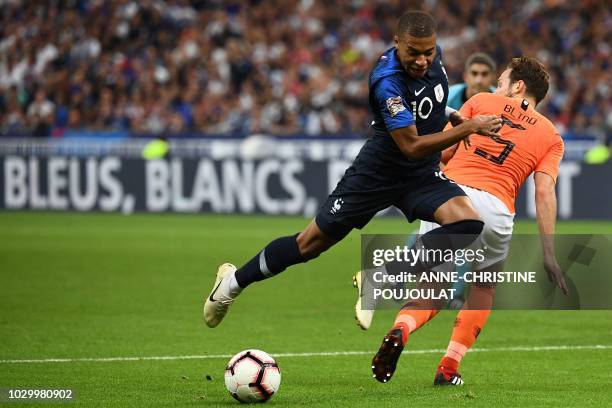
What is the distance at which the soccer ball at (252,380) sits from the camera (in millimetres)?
6395

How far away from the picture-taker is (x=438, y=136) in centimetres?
678

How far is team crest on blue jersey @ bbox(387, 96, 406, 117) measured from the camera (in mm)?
6863

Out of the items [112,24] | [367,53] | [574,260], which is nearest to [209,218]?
[367,53]

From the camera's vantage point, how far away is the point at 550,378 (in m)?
7.27

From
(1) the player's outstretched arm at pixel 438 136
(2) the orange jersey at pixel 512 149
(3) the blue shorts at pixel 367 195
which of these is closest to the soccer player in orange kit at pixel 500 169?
(2) the orange jersey at pixel 512 149

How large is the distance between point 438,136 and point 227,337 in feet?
10.3

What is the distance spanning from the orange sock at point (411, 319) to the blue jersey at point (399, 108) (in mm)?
830

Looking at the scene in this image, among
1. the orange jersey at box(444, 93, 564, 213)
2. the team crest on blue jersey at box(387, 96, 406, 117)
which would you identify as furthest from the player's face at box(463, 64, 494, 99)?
the team crest on blue jersey at box(387, 96, 406, 117)

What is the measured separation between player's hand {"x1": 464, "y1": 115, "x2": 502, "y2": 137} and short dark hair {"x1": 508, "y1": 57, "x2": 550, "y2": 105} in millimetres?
662

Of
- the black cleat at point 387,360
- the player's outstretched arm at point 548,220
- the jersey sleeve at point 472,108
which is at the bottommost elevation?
the black cleat at point 387,360

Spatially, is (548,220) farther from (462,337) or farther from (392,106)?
(392,106)

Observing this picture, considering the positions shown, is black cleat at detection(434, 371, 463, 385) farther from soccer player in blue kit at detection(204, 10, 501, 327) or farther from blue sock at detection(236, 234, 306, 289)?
blue sock at detection(236, 234, 306, 289)

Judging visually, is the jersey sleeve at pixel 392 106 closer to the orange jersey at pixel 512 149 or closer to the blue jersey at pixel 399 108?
the blue jersey at pixel 399 108

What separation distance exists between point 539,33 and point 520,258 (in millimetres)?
10923
